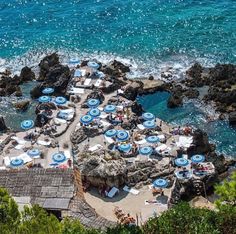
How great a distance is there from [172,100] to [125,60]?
1455cm

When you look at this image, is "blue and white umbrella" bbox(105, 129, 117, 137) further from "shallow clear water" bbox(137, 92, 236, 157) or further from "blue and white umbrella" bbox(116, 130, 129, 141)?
"shallow clear water" bbox(137, 92, 236, 157)

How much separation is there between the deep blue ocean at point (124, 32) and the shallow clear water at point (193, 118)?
676 cm

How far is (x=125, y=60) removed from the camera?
283ft

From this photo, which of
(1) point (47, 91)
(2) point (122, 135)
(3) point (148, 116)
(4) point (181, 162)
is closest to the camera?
(4) point (181, 162)

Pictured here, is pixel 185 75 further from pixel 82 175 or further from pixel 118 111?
pixel 82 175

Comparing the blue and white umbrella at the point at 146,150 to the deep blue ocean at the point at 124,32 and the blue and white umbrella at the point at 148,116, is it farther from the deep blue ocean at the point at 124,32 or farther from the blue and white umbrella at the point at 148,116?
the deep blue ocean at the point at 124,32

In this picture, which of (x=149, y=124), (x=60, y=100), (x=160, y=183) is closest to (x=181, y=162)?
(x=160, y=183)

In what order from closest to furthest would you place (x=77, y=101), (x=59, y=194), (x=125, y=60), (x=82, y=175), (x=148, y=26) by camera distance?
1. (x=59, y=194)
2. (x=82, y=175)
3. (x=77, y=101)
4. (x=125, y=60)
5. (x=148, y=26)

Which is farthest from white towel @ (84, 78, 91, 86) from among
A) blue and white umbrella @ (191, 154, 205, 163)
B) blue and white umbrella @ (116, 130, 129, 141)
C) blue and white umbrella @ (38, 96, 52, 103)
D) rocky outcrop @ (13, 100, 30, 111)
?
blue and white umbrella @ (191, 154, 205, 163)

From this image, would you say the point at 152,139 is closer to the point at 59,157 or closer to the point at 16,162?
the point at 59,157

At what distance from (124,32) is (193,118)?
25.6 m

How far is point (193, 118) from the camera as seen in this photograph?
7275cm

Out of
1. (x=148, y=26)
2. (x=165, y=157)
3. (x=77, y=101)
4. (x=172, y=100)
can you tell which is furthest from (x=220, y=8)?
(x=165, y=157)

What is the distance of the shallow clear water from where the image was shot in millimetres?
68250
